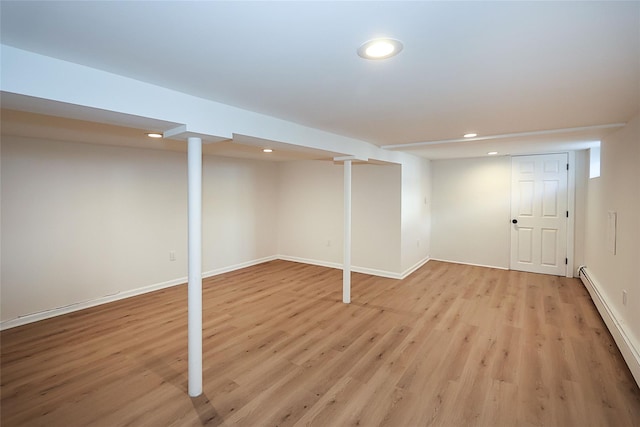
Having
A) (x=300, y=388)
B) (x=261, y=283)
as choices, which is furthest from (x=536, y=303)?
(x=261, y=283)

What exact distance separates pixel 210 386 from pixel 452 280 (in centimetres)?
407

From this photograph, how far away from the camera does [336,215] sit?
19.9ft

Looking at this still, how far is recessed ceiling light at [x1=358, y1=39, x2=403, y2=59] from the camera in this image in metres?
1.39

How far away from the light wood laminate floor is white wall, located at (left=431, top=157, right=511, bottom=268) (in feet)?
5.19

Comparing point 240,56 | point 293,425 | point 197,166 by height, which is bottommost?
point 293,425

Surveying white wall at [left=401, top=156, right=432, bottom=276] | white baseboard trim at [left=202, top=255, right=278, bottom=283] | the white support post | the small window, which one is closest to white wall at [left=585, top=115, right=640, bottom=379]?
the small window

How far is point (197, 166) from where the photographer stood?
228 centimetres

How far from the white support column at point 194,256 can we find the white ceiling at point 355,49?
1.51 feet

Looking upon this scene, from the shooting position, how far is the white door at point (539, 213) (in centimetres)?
532

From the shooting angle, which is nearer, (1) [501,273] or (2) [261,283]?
(2) [261,283]

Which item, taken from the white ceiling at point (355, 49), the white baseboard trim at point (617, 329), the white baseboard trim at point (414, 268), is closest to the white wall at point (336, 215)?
the white baseboard trim at point (414, 268)

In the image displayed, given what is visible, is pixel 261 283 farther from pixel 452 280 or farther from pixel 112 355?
pixel 452 280

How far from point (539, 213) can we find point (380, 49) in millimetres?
5376

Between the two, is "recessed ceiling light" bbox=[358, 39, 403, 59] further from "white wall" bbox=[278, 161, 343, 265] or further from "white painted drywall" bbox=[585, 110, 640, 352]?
"white wall" bbox=[278, 161, 343, 265]
